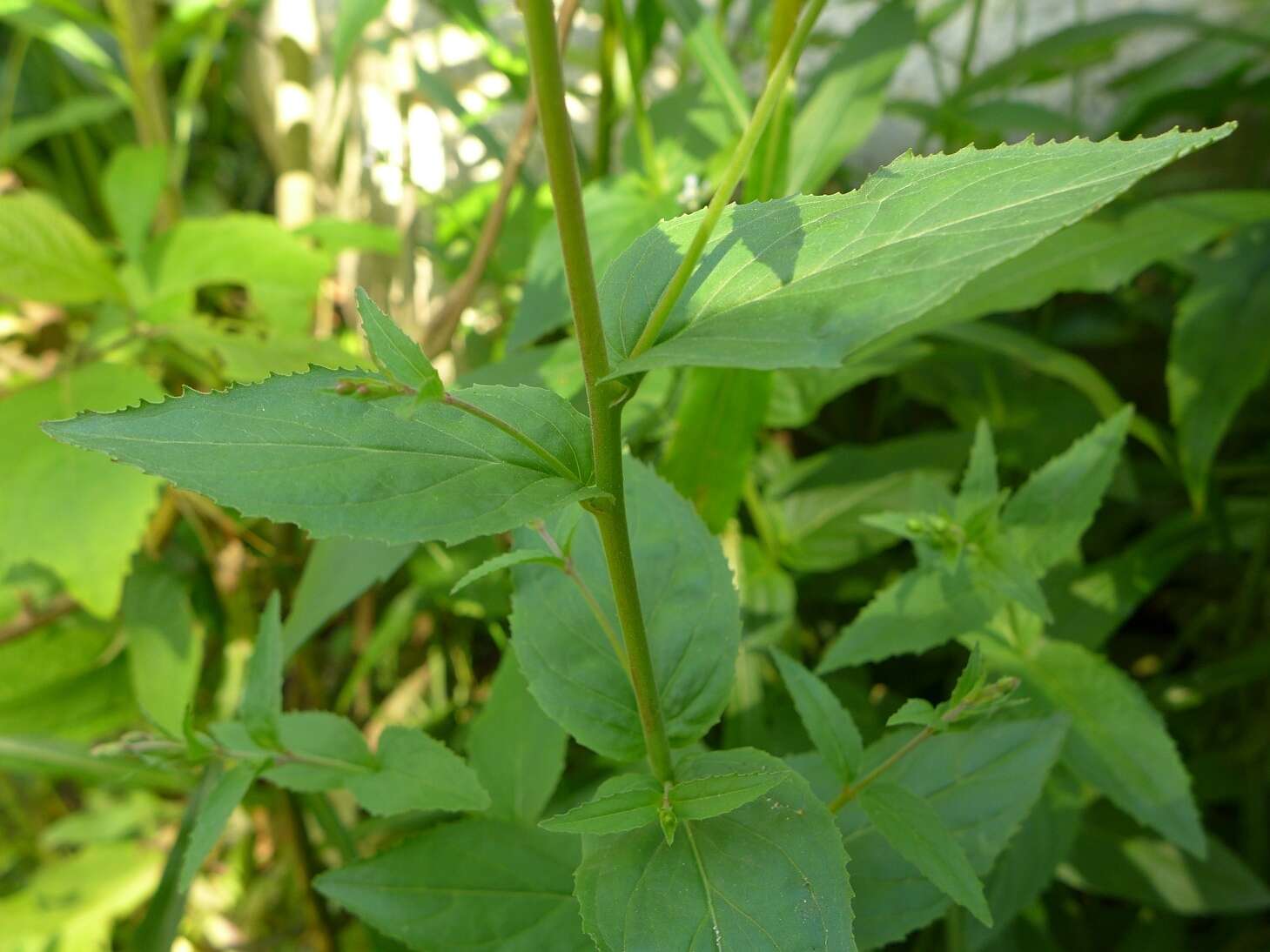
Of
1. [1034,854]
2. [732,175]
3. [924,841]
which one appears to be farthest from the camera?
[1034,854]

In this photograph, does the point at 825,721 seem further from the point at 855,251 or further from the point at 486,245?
the point at 486,245

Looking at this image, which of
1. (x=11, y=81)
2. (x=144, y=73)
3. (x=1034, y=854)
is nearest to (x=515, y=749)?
(x=1034, y=854)

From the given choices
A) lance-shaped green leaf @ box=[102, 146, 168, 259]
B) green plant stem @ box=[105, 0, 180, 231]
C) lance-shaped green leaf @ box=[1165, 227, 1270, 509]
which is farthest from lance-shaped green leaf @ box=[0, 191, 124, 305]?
lance-shaped green leaf @ box=[1165, 227, 1270, 509]

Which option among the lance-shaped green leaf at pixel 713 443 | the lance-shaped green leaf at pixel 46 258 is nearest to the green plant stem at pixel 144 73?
the lance-shaped green leaf at pixel 46 258

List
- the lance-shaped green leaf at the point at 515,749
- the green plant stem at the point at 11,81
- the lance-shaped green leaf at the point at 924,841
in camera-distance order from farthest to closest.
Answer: the green plant stem at the point at 11,81 < the lance-shaped green leaf at the point at 515,749 < the lance-shaped green leaf at the point at 924,841

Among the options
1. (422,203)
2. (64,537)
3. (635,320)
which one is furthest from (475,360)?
(635,320)

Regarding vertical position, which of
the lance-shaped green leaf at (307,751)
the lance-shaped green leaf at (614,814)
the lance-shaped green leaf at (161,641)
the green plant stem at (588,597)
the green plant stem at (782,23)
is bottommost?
the lance-shaped green leaf at (161,641)

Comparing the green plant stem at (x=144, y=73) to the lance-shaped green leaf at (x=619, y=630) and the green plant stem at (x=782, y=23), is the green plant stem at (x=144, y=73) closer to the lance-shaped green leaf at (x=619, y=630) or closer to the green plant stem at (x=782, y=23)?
the green plant stem at (x=782, y=23)
